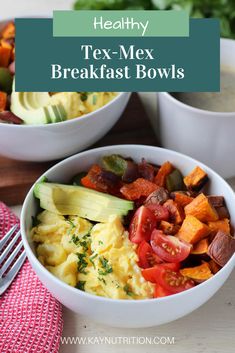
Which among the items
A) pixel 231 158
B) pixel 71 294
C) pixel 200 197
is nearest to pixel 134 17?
pixel 231 158

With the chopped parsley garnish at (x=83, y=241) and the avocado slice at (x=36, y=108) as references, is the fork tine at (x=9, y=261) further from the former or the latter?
the avocado slice at (x=36, y=108)

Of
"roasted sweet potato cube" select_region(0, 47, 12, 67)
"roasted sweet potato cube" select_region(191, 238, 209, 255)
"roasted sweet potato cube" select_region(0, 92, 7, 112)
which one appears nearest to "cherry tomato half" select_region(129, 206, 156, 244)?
"roasted sweet potato cube" select_region(191, 238, 209, 255)

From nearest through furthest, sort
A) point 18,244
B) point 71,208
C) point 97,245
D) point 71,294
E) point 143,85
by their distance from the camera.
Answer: point 71,294 < point 97,245 < point 71,208 < point 18,244 < point 143,85

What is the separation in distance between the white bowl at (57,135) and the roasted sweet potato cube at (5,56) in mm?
358

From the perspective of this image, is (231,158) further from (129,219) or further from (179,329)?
(179,329)

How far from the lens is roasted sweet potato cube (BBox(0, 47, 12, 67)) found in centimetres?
213

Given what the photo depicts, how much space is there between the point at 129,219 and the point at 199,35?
0.71 metres

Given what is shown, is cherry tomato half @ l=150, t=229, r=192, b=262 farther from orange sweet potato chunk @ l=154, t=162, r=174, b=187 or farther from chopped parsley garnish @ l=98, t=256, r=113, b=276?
orange sweet potato chunk @ l=154, t=162, r=174, b=187

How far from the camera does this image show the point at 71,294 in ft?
4.86

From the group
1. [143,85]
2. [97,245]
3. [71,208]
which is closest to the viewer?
[97,245]

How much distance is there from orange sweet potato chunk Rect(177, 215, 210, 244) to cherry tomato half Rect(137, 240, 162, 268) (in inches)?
3.7

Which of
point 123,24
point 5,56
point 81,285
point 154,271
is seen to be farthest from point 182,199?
point 5,56

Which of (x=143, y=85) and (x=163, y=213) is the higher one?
(x=143, y=85)

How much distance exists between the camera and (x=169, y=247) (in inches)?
61.9
